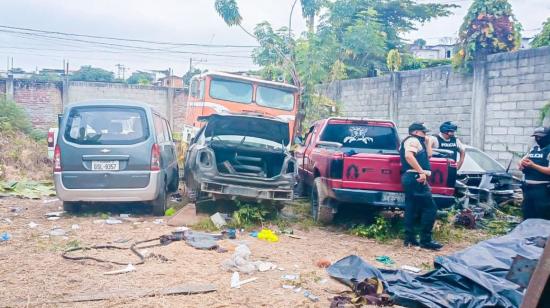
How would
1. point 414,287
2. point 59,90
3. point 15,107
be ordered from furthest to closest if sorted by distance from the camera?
point 59,90, point 15,107, point 414,287

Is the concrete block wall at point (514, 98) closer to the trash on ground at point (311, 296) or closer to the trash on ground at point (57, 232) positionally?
the trash on ground at point (311, 296)

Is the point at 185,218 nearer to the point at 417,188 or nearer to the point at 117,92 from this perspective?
the point at 417,188

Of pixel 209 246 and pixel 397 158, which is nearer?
pixel 209 246

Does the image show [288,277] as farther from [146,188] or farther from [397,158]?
[146,188]

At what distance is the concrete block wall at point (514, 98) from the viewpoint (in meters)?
9.95

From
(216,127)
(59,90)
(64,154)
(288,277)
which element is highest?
(59,90)

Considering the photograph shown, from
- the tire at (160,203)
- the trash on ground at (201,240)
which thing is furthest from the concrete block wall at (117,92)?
the trash on ground at (201,240)

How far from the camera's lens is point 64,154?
746 centimetres

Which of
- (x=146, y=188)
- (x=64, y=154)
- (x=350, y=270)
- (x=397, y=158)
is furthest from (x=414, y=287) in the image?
(x=64, y=154)

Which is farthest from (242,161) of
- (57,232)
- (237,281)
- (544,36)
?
(544,36)

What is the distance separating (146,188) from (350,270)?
3.88 metres

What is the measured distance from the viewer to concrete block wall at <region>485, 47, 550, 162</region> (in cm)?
995

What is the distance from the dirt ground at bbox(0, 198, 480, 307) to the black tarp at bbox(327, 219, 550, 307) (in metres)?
0.60

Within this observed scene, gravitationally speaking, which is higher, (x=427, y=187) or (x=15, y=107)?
(x=15, y=107)
